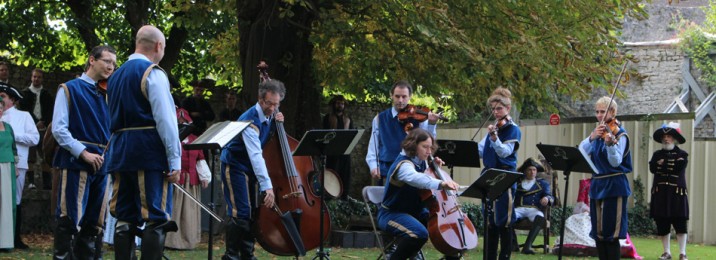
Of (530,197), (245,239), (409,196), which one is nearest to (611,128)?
(409,196)

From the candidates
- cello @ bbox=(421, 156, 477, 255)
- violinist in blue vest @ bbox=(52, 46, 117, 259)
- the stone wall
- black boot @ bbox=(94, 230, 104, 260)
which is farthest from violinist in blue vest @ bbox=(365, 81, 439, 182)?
the stone wall

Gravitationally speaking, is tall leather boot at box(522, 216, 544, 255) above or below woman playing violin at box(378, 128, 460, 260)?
below

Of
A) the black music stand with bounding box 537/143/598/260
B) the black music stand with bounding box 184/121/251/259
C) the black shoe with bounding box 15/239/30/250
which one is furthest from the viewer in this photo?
the black shoe with bounding box 15/239/30/250

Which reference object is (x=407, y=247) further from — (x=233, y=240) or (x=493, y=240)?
(x=493, y=240)

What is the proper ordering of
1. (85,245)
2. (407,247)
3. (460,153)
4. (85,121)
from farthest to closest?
(460,153) < (407,247) < (85,121) < (85,245)

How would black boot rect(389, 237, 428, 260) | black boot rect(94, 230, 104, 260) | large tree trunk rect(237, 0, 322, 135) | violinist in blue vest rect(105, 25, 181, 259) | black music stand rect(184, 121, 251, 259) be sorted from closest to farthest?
1. violinist in blue vest rect(105, 25, 181, 259)
2. black music stand rect(184, 121, 251, 259)
3. black boot rect(389, 237, 428, 260)
4. black boot rect(94, 230, 104, 260)
5. large tree trunk rect(237, 0, 322, 135)

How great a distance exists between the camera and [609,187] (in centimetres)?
964

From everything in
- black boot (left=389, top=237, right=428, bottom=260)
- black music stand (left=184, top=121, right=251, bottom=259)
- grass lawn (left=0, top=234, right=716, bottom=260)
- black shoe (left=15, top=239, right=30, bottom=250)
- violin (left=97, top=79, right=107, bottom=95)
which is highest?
violin (left=97, top=79, right=107, bottom=95)

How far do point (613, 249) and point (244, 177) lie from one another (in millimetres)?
3596

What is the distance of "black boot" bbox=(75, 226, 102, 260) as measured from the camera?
7.82 meters

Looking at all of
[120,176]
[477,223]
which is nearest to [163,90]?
[120,176]

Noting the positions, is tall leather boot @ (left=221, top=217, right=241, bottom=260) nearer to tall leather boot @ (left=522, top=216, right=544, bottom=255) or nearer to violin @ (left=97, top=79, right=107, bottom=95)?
violin @ (left=97, top=79, right=107, bottom=95)

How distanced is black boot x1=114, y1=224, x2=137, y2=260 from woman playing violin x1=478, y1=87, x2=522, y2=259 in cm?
377

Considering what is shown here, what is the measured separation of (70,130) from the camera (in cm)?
802
